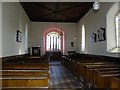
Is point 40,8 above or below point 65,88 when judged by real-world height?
above

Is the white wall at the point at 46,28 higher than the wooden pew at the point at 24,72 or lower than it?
higher

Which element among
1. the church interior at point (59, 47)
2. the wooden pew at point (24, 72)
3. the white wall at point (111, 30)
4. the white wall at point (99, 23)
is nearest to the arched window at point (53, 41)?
the church interior at point (59, 47)

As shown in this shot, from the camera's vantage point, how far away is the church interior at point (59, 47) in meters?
3.76

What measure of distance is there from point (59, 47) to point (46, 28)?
3.00 meters

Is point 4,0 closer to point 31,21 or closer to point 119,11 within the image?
point 119,11

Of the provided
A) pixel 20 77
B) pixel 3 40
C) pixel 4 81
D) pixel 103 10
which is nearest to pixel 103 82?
pixel 20 77

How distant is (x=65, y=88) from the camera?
561 centimetres

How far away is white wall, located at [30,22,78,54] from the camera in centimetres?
1766

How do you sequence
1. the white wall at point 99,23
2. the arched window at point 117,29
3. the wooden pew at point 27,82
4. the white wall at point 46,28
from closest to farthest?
the wooden pew at point 27,82
the arched window at point 117,29
the white wall at point 99,23
the white wall at point 46,28

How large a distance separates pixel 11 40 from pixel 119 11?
5.10m

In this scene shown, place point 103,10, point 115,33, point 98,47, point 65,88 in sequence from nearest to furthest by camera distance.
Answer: point 65,88 → point 115,33 → point 103,10 → point 98,47

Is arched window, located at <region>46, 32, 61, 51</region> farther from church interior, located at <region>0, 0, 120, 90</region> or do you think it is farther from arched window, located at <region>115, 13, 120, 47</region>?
arched window, located at <region>115, 13, 120, 47</region>

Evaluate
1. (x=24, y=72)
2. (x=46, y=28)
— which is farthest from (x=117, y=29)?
(x=46, y=28)

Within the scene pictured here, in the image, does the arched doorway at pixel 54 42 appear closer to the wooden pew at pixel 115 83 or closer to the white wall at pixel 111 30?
the white wall at pixel 111 30
